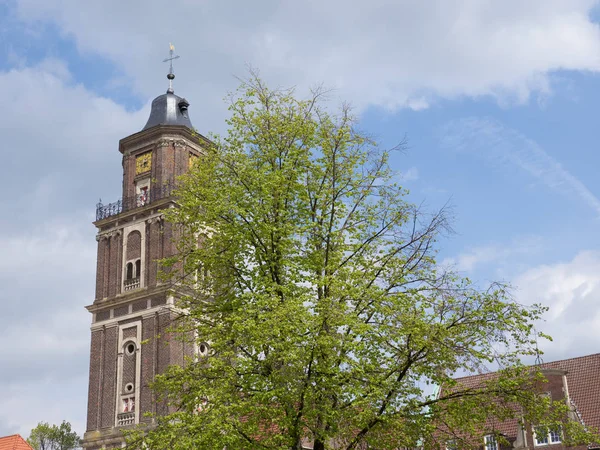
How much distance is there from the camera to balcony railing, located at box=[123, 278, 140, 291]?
155 feet

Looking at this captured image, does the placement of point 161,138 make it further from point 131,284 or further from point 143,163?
point 131,284

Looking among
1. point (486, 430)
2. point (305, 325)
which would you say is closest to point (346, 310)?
point (305, 325)

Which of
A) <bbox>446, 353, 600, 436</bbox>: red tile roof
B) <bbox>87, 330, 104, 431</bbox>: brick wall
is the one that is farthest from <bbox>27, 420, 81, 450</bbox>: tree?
<bbox>446, 353, 600, 436</bbox>: red tile roof

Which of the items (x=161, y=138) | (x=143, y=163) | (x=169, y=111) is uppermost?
(x=169, y=111)

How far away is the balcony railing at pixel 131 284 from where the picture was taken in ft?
155

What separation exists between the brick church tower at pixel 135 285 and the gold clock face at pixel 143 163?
65mm

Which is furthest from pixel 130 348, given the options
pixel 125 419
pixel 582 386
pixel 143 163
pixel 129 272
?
pixel 582 386

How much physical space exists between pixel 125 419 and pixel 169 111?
67.1 feet

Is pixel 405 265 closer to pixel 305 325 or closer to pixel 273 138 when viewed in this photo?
pixel 305 325

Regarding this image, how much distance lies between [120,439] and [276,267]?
2666cm

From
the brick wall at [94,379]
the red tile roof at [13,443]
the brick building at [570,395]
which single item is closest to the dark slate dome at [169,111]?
the brick wall at [94,379]

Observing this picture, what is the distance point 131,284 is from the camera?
4756cm

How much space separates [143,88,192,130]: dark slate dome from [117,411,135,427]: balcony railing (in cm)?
1858

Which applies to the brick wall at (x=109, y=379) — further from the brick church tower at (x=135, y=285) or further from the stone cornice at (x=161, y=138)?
the stone cornice at (x=161, y=138)
